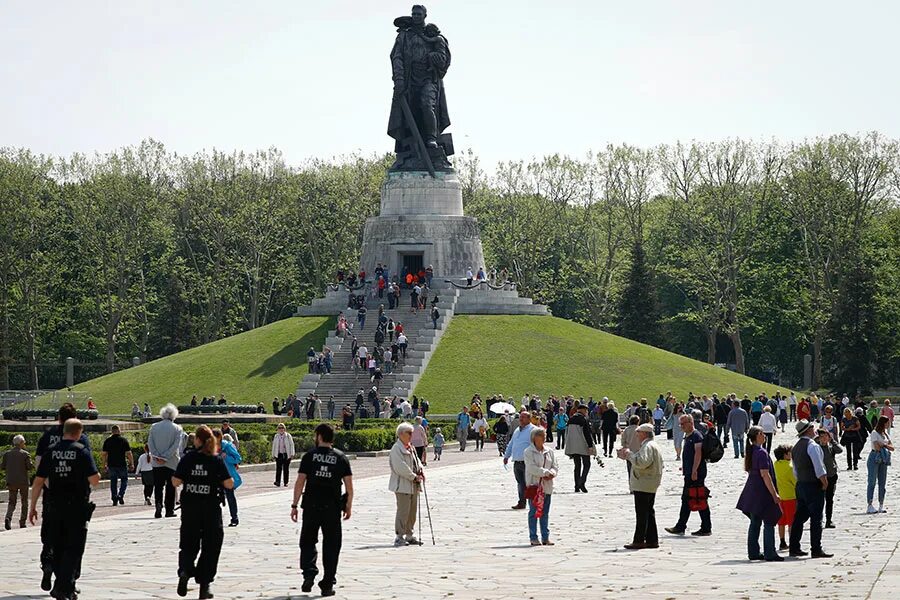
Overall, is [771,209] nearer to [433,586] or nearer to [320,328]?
[320,328]

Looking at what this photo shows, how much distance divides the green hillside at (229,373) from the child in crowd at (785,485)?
140ft

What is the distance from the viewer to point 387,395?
61.2 meters

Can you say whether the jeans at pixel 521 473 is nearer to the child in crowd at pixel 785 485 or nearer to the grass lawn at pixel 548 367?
the child in crowd at pixel 785 485

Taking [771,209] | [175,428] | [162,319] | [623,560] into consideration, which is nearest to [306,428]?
[175,428]

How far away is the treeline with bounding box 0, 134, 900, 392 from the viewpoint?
88.4m

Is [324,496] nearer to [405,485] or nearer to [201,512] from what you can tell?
[201,512]

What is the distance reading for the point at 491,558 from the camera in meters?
19.2

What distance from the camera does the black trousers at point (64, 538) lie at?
1538 centimetres

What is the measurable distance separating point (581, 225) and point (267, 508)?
72515 mm

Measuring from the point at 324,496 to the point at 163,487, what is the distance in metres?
8.97

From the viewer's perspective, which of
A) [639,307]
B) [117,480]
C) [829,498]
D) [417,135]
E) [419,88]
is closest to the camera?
[829,498]

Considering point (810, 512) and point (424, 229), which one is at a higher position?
point (424, 229)

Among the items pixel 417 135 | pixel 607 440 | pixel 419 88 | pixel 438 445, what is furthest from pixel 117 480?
pixel 419 88

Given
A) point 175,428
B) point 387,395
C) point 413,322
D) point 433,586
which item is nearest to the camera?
point 433,586
